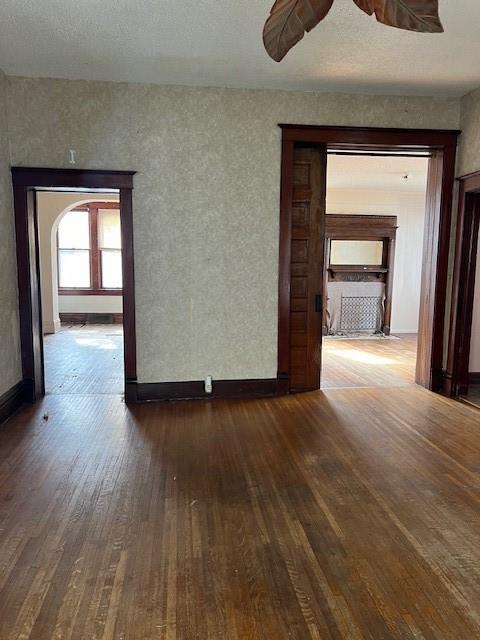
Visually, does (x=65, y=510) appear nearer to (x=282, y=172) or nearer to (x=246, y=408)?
(x=246, y=408)

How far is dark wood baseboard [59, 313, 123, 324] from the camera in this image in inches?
405

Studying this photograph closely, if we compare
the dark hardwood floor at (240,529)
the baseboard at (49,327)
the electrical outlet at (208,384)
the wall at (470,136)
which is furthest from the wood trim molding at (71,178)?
the baseboard at (49,327)

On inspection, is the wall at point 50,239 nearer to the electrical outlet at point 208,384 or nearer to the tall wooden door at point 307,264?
the tall wooden door at point 307,264

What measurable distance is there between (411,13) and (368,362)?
17.1 ft

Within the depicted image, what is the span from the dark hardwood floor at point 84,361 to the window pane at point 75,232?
2.30 metres

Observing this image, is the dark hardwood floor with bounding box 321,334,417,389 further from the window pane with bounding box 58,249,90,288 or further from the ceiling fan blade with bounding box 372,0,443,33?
the window pane with bounding box 58,249,90,288

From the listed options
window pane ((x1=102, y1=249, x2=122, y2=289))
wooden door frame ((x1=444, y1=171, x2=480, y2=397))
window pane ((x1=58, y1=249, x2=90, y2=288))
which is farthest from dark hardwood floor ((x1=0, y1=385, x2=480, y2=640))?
window pane ((x1=58, y1=249, x2=90, y2=288))

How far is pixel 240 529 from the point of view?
220 centimetres

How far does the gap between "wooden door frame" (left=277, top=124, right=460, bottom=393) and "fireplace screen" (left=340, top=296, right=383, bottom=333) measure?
155 inches

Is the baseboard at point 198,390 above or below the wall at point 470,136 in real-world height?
below

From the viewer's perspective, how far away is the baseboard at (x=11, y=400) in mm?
3727

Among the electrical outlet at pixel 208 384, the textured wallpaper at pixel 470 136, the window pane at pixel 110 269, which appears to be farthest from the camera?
the window pane at pixel 110 269

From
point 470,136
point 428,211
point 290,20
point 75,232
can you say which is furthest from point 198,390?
point 75,232

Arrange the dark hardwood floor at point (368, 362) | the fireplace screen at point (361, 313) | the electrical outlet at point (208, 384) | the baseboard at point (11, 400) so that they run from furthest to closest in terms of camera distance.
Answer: the fireplace screen at point (361, 313), the dark hardwood floor at point (368, 362), the electrical outlet at point (208, 384), the baseboard at point (11, 400)
